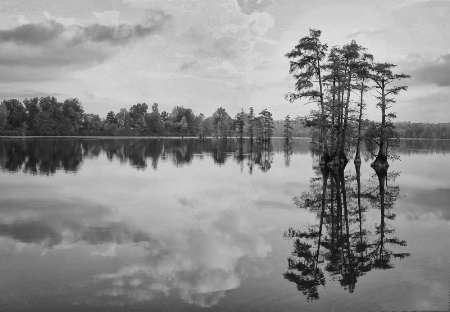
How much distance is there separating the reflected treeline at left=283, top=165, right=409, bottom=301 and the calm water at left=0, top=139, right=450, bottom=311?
0.04 m

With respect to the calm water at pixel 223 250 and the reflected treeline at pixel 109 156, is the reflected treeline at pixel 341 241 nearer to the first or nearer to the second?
the calm water at pixel 223 250

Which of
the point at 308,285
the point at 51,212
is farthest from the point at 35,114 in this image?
the point at 308,285

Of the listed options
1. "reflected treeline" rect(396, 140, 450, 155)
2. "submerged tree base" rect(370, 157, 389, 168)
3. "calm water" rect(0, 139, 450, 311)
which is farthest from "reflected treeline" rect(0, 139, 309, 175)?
"reflected treeline" rect(396, 140, 450, 155)

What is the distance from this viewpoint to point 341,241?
480 inches

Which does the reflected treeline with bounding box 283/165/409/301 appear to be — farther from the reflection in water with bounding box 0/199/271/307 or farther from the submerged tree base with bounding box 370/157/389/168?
the submerged tree base with bounding box 370/157/389/168

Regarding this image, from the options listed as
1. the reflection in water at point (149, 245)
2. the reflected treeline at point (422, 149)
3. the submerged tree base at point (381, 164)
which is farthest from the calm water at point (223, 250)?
the reflected treeline at point (422, 149)

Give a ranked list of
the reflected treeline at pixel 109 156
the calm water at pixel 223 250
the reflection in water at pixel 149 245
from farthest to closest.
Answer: the reflected treeline at pixel 109 156 < the reflection in water at pixel 149 245 < the calm water at pixel 223 250

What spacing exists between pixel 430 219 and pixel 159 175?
20.2 meters

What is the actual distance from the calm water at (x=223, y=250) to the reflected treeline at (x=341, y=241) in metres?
0.04

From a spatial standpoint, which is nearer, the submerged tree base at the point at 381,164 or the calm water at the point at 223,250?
the calm water at the point at 223,250

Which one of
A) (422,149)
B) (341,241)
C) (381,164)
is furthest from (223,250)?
(422,149)

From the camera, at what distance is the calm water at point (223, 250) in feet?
26.3

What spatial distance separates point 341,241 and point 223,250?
3.83 m

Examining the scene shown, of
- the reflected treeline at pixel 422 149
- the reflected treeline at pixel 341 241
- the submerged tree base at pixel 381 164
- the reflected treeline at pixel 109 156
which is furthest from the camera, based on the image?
the reflected treeline at pixel 422 149
